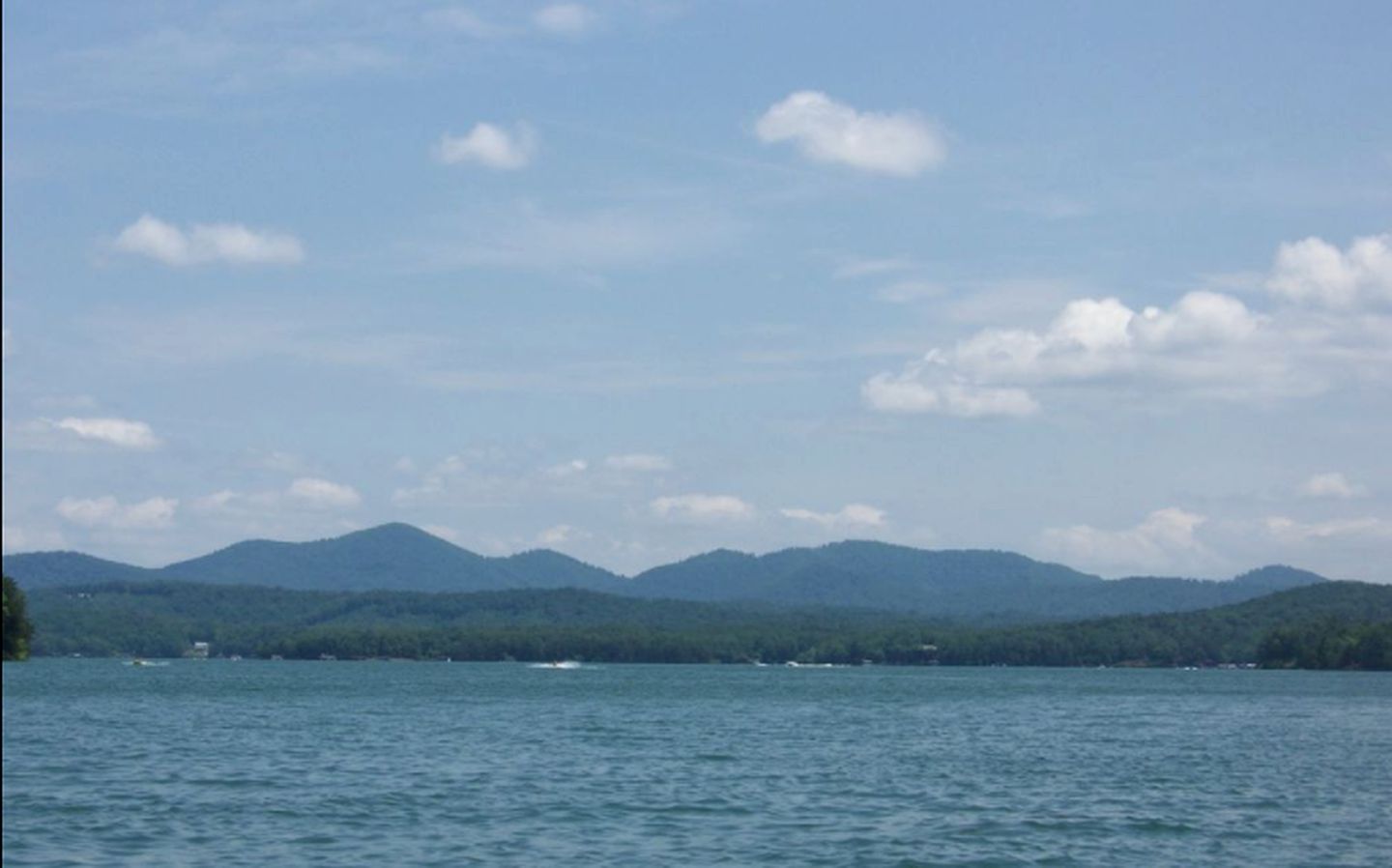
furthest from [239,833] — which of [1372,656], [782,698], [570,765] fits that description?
[1372,656]

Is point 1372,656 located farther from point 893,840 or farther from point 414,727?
point 893,840

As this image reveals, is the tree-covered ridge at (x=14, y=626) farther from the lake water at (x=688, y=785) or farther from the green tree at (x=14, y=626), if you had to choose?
the lake water at (x=688, y=785)

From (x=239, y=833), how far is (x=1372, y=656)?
6660 inches

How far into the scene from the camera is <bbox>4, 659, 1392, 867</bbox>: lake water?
115 ft

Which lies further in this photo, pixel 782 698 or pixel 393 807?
pixel 782 698

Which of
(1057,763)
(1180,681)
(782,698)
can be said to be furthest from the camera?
(1180,681)

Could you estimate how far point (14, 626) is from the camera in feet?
233

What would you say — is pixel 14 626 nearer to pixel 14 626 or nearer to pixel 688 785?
pixel 14 626

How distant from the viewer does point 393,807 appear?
41656 mm

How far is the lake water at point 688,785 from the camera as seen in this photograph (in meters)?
34.9

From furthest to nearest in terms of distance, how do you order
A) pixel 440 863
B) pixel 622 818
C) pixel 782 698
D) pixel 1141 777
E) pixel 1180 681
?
1. pixel 1180 681
2. pixel 782 698
3. pixel 1141 777
4. pixel 622 818
5. pixel 440 863

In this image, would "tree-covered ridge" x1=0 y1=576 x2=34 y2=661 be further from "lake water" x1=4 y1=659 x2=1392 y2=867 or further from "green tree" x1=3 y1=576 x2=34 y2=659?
"lake water" x1=4 y1=659 x2=1392 y2=867

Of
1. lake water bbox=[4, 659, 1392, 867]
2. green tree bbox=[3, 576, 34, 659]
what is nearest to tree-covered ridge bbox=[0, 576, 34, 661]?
green tree bbox=[3, 576, 34, 659]

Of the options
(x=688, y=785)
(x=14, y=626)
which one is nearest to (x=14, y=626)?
(x=14, y=626)
